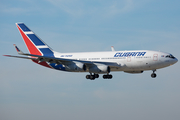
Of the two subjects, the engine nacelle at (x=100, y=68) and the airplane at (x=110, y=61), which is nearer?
the airplane at (x=110, y=61)

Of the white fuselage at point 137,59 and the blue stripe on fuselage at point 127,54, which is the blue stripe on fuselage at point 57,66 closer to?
the white fuselage at point 137,59

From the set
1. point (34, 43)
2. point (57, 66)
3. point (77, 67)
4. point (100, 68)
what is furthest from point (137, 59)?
point (34, 43)

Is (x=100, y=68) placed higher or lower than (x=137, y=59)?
lower

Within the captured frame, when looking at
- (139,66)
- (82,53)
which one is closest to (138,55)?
(139,66)

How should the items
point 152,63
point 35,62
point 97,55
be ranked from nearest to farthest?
point 152,63 < point 97,55 < point 35,62

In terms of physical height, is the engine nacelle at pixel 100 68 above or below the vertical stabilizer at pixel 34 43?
below

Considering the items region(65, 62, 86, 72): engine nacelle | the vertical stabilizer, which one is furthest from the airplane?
the vertical stabilizer

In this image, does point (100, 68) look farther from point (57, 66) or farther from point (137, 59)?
point (57, 66)

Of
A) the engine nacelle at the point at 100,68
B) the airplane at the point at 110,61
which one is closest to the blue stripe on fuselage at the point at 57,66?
the airplane at the point at 110,61

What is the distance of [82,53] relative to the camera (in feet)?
207

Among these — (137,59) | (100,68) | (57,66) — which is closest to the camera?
(137,59)

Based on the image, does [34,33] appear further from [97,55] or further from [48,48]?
[97,55]

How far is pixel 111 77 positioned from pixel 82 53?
7.63 meters

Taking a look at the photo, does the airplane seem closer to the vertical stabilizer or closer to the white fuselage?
the white fuselage
